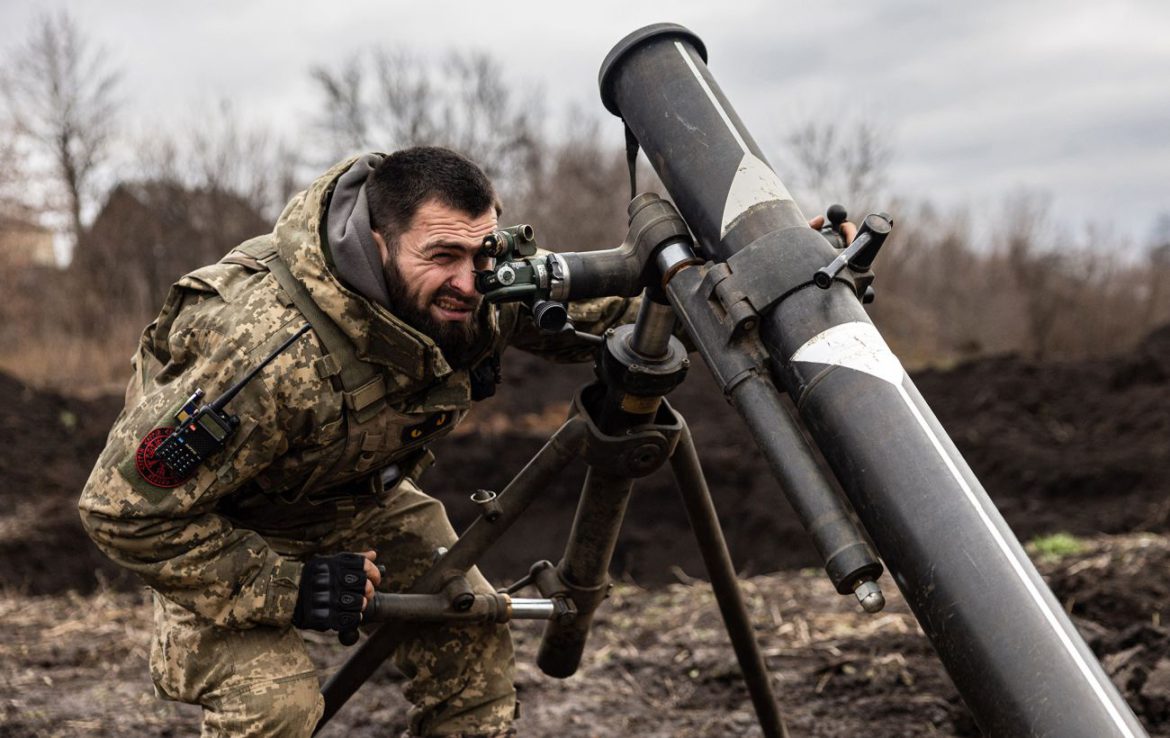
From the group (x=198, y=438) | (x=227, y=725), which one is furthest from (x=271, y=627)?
(x=198, y=438)

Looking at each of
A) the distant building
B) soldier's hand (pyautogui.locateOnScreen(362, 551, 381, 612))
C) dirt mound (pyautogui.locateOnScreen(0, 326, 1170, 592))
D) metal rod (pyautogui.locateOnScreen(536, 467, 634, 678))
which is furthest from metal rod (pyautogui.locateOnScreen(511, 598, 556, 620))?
the distant building

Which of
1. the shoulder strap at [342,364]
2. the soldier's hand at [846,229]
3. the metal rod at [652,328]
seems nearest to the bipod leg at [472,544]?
the metal rod at [652,328]

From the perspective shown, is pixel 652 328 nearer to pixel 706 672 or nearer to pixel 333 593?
pixel 333 593

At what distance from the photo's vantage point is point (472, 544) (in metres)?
3.50

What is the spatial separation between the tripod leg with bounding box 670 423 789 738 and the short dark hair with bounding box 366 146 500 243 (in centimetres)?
94

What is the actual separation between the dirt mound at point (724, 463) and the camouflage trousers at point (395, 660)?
141 inches

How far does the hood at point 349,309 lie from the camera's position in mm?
3281

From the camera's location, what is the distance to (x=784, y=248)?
246 cm

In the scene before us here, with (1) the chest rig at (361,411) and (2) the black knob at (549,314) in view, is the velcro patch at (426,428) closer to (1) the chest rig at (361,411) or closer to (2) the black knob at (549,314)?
(1) the chest rig at (361,411)

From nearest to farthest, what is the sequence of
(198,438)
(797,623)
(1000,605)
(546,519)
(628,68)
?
(1000,605) → (628,68) → (198,438) → (797,623) → (546,519)

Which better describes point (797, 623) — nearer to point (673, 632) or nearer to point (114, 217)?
point (673, 632)

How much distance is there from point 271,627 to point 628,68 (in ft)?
5.95

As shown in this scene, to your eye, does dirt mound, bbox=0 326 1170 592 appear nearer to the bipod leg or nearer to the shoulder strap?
the bipod leg

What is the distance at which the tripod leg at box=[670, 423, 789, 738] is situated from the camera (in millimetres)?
3590
